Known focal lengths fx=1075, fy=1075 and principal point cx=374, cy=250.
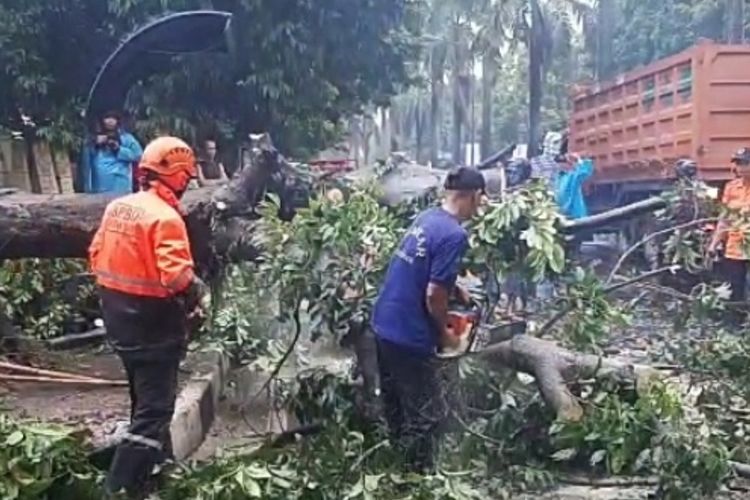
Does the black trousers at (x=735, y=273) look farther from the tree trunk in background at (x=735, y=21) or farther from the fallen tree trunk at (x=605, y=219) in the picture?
the tree trunk in background at (x=735, y=21)

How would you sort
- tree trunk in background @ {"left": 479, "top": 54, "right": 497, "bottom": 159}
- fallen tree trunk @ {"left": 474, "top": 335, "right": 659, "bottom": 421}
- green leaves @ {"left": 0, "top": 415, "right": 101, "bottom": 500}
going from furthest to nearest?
1. tree trunk in background @ {"left": 479, "top": 54, "right": 497, "bottom": 159}
2. fallen tree trunk @ {"left": 474, "top": 335, "right": 659, "bottom": 421}
3. green leaves @ {"left": 0, "top": 415, "right": 101, "bottom": 500}

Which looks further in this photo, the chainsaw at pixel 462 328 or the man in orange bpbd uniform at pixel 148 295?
the chainsaw at pixel 462 328

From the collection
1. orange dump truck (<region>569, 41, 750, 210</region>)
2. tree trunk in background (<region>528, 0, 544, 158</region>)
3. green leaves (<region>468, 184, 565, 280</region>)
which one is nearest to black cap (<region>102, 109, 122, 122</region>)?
green leaves (<region>468, 184, 565, 280</region>)

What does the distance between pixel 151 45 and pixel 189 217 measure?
125 inches

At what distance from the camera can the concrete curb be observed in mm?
5031

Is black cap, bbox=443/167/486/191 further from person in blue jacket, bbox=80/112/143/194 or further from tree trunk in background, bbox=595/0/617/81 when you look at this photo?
tree trunk in background, bbox=595/0/617/81

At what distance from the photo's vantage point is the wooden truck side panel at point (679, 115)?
1091 cm

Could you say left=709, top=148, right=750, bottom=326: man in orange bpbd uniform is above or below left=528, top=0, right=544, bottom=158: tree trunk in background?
below

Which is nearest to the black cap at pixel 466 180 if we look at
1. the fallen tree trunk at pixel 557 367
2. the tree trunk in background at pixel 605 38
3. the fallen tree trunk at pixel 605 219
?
the fallen tree trunk at pixel 605 219

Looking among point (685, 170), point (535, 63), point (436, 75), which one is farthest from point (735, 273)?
point (436, 75)

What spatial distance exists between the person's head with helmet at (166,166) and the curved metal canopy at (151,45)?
3.83 meters

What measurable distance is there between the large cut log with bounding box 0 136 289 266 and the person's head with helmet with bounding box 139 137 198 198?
117cm

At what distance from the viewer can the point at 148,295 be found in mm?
4160

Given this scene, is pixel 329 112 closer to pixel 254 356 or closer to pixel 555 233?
pixel 254 356
